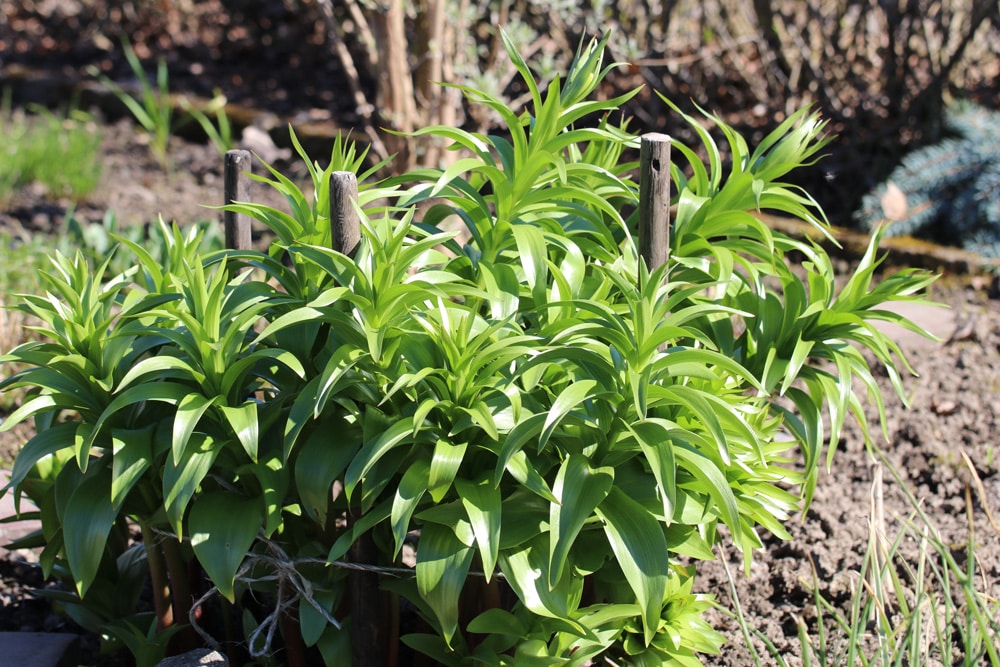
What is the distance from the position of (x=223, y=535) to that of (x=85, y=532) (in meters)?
0.25

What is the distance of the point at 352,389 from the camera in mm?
1742

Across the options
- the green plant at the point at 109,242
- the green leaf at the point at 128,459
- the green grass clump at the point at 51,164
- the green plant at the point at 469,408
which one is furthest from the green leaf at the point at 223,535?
the green grass clump at the point at 51,164

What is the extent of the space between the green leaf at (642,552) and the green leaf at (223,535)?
1.90 feet

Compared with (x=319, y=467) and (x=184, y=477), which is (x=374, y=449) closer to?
(x=319, y=467)

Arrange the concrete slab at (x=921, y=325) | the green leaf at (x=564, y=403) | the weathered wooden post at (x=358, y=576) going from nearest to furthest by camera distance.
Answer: the green leaf at (x=564, y=403)
the weathered wooden post at (x=358, y=576)
the concrete slab at (x=921, y=325)

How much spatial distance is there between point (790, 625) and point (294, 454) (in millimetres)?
Answer: 1176

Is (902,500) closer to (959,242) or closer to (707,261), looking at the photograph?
(707,261)

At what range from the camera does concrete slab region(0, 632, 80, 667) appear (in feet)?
6.91

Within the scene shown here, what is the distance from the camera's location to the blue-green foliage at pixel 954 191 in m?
3.88

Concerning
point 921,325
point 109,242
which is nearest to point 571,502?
point 921,325

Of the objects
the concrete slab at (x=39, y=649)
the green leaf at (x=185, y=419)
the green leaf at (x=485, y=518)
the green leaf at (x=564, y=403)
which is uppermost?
the green leaf at (x=564, y=403)

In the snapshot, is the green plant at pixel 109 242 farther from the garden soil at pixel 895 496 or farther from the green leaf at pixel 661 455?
the green leaf at pixel 661 455

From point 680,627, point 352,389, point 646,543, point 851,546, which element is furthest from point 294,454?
point 851,546

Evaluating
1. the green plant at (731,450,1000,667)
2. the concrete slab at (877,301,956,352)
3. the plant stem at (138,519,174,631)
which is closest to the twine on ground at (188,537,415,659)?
the plant stem at (138,519,174,631)
